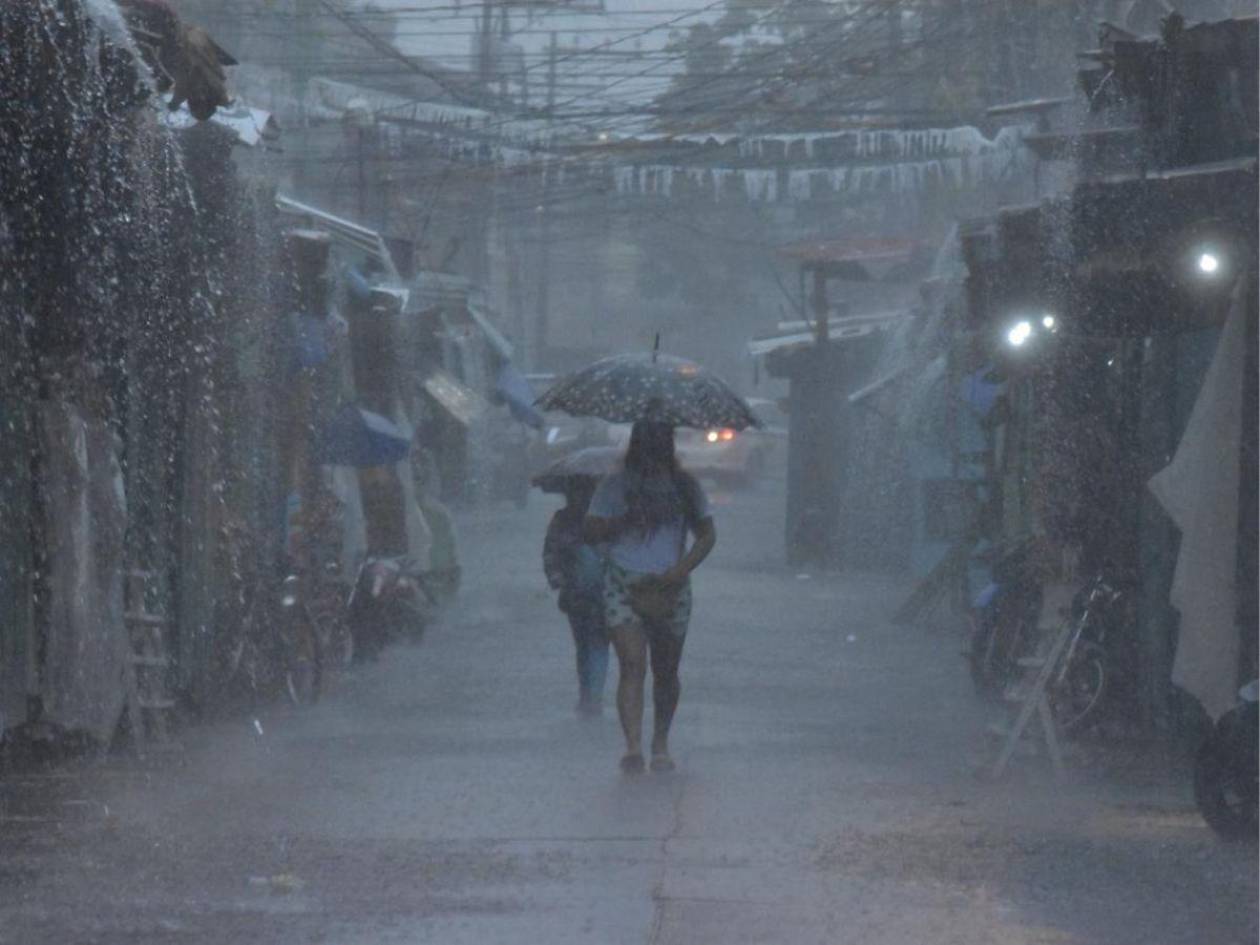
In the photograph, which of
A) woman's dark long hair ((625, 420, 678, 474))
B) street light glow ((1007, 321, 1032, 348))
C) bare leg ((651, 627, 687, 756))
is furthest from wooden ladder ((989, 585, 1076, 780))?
street light glow ((1007, 321, 1032, 348))

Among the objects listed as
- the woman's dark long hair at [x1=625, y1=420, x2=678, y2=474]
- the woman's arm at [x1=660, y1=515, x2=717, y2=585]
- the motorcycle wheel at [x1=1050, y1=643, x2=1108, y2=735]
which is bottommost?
the motorcycle wheel at [x1=1050, y1=643, x2=1108, y2=735]

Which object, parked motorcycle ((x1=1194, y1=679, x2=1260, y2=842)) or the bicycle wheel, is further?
the bicycle wheel

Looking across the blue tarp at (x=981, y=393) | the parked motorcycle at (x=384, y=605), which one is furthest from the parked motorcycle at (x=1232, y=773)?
the blue tarp at (x=981, y=393)

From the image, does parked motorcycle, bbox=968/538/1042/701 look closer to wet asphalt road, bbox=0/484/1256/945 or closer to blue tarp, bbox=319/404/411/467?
wet asphalt road, bbox=0/484/1256/945

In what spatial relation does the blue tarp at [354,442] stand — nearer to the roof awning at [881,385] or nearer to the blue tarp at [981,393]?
the blue tarp at [981,393]

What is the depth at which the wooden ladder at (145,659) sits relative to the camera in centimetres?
1016

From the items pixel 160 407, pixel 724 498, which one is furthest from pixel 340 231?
pixel 724 498

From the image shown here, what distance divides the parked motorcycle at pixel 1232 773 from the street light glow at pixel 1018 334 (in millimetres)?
6756

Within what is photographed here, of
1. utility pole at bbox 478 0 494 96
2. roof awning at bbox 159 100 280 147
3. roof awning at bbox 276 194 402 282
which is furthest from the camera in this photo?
utility pole at bbox 478 0 494 96

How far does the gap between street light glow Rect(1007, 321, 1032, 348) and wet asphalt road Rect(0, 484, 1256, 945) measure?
2748 mm

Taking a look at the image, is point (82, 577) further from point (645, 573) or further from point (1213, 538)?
point (1213, 538)

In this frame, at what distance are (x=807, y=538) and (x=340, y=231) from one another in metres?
10.0

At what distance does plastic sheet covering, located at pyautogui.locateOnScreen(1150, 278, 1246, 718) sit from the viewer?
877 centimetres

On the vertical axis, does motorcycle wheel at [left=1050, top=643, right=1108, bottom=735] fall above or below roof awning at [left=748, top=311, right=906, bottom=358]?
below
